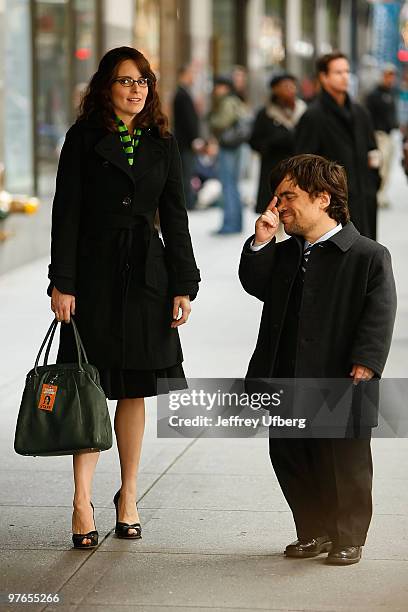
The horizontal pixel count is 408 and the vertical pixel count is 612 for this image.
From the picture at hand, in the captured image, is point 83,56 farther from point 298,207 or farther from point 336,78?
point 298,207

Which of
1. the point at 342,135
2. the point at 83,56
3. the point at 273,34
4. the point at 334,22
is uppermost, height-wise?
the point at 334,22

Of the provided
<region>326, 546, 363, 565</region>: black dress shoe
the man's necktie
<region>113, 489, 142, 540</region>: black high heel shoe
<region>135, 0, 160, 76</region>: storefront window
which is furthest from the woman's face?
<region>135, 0, 160, 76</region>: storefront window

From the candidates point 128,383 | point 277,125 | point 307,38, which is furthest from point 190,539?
point 307,38

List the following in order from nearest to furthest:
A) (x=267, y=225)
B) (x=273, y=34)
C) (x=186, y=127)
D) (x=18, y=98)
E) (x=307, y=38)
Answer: (x=267, y=225) < (x=18, y=98) < (x=186, y=127) < (x=273, y=34) < (x=307, y=38)

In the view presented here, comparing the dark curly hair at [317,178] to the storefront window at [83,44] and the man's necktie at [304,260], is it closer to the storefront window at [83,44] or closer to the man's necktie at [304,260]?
the man's necktie at [304,260]

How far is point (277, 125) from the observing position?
12539 millimetres

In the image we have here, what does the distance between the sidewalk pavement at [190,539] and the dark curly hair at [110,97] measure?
5.04ft

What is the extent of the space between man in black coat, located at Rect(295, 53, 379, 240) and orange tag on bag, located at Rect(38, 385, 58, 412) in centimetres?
428

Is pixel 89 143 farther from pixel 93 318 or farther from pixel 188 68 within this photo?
pixel 188 68

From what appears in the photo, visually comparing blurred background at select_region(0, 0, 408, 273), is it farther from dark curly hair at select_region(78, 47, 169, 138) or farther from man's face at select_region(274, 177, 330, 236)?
man's face at select_region(274, 177, 330, 236)

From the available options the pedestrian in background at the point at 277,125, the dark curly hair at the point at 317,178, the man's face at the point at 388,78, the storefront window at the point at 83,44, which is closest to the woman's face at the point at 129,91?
the dark curly hair at the point at 317,178

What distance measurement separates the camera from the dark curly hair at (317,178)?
4770mm

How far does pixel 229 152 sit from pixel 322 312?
12390 millimetres

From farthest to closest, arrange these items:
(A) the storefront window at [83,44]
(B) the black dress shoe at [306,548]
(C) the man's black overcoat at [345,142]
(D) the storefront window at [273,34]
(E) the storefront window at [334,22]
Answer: (E) the storefront window at [334,22] < (D) the storefront window at [273,34] < (A) the storefront window at [83,44] < (C) the man's black overcoat at [345,142] < (B) the black dress shoe at [306,548]
